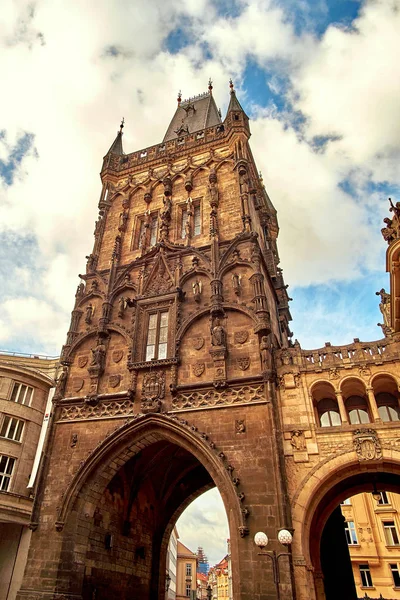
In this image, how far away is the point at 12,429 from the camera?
→ 1912cm

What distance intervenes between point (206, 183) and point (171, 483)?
1524 cm

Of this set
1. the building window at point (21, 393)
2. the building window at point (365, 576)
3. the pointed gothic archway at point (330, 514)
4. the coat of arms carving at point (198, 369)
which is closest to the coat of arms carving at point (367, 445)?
the pointed gothic archway at point (330, 514)

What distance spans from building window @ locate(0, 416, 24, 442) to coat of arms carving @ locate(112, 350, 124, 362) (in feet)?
19.5

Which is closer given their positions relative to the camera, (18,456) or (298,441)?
(298,441)

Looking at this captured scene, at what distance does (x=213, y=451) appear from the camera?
1366cm

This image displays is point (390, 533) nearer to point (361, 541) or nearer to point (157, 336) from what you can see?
point (361, 541)

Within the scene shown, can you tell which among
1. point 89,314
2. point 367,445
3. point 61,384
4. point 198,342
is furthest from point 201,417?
point 89,314

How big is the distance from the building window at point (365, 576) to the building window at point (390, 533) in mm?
1883

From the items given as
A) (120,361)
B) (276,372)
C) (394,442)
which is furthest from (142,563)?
(394,442)

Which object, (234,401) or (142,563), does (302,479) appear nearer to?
(234,401)

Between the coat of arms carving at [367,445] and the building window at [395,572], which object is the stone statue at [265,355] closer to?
the coat of arms carving at [367,445]

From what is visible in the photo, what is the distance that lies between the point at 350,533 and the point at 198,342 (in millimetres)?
17997

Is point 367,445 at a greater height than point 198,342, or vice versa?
point 198,342

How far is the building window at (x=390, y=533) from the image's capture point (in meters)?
24.1
